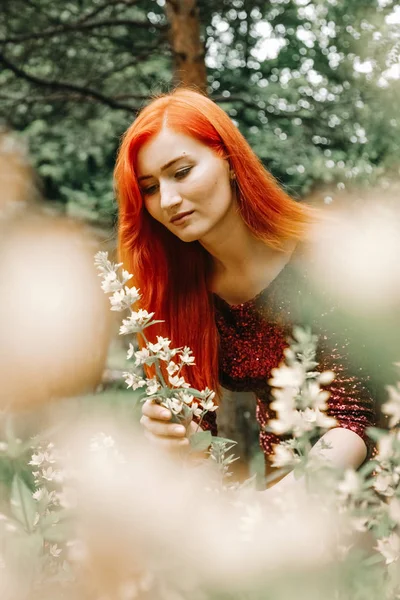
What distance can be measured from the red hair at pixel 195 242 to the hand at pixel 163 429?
0.69 m

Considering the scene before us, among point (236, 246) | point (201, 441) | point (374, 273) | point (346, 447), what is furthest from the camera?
point (236, 246)

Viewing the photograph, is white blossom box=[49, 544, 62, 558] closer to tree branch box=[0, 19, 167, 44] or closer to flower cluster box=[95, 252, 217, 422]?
flower cluster box=[95, 252, 217, 422]

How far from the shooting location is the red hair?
1688 millimetres

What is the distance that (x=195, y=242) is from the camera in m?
2.01

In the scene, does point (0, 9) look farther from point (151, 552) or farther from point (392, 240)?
point (151, 552)

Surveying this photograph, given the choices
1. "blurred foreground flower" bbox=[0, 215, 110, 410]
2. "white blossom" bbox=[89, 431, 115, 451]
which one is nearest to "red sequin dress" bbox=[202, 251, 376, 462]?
"white blossom" bbox=[89, 431, 115, 451]

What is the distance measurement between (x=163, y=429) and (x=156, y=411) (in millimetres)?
58

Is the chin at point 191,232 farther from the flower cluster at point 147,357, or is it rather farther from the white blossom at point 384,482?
the white blossom at point 384,482

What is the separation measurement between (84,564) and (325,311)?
685 millimetres

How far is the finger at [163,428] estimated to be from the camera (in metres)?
0.98

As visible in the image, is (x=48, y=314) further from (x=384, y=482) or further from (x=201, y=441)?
(x=384, y=482)

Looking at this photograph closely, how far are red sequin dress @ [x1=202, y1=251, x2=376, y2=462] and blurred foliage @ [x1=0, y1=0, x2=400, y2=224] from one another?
2.50 ft

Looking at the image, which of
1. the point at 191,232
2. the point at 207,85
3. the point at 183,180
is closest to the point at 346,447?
the point at 191,232

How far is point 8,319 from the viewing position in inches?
112
